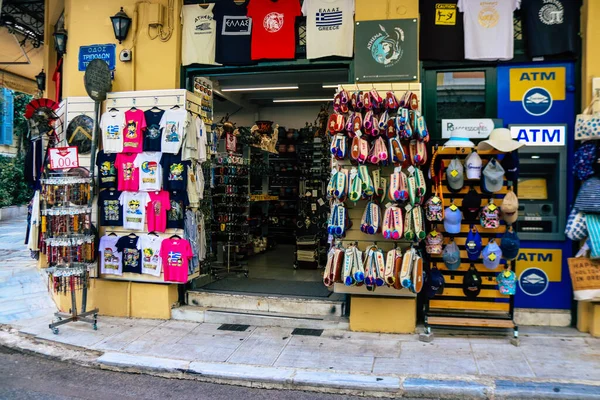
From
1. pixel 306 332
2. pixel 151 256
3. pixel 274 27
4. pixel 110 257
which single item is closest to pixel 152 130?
pixel 151 256

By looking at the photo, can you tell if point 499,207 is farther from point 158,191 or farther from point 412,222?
point 158,191

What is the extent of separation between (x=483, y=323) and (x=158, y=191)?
4897 millimetres

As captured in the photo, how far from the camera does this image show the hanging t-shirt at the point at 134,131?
22.4ft

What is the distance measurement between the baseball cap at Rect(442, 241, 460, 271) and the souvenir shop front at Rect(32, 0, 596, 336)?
0.01m

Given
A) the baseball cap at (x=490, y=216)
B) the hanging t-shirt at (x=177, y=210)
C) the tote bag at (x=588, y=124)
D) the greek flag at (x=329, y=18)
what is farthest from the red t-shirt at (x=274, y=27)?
the tote bag at (x=588, y=124)

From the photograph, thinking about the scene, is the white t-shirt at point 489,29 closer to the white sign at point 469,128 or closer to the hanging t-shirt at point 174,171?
the white sign at point 469,128

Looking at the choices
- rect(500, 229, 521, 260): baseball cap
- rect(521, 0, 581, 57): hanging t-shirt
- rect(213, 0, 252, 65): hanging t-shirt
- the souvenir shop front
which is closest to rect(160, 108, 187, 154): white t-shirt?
the souvenir shop front

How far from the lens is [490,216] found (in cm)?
570

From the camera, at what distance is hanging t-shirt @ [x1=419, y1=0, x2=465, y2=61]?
6.31m

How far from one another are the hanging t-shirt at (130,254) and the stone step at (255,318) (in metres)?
0.89

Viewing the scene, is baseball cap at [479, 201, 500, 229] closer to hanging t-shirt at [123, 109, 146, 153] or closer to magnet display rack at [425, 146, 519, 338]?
magnet display rack at [425, 146, 519, 338]

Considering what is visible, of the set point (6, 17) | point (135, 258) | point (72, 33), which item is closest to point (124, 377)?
point (135, 258)

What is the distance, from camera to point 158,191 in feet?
22.5

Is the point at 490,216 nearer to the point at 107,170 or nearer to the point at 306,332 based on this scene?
the point at 306,332
